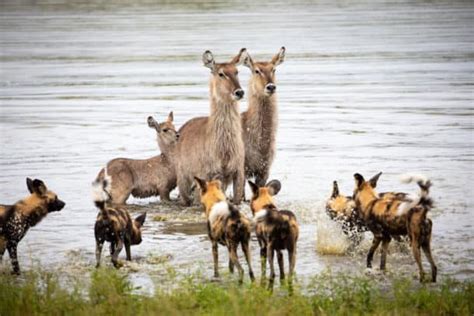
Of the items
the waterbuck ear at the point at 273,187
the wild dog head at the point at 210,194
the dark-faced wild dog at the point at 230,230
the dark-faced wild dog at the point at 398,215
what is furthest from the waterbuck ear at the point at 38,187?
the dark-faced wild dog at the point at 398,215

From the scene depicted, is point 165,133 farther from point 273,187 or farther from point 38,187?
point 273,187

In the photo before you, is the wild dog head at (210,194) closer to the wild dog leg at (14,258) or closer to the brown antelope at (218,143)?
the wild dog leg at (14,258)

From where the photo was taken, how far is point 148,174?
52.1ft

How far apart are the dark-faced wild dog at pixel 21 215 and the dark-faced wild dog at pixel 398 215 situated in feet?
10.1

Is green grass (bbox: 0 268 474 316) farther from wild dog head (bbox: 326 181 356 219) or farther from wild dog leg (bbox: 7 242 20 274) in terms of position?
wild dog head (bbox: 326 181 356 219)

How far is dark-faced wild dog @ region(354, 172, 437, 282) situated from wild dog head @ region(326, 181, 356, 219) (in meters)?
0.66

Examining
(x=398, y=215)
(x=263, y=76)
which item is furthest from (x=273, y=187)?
(x=263, y=76)

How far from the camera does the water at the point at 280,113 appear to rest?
43.1 ft

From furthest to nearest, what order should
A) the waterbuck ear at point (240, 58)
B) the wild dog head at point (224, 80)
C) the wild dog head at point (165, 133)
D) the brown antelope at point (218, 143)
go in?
the wild dog head at point (165, 133) < the waterbuck ear at point (240, 58) < the wild dog head at point (224, 80) < the brown antelope at point (218, 143)

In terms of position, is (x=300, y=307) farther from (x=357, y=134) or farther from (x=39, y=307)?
(x=357, y=134)

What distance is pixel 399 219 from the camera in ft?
35.8

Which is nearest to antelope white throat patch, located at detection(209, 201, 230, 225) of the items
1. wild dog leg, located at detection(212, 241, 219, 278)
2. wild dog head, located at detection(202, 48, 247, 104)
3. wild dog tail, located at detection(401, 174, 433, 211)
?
wild dog leg, located at detection(212, 241, 219, 278)

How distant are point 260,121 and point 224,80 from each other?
103cm

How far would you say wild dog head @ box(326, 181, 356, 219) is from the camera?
1232 cm
